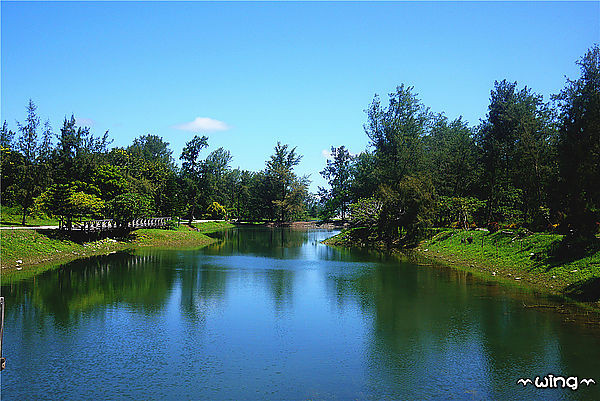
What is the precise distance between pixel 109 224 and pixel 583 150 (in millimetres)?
50504

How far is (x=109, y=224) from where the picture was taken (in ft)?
189

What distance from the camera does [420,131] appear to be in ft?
240

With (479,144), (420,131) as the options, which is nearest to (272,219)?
(420,131)

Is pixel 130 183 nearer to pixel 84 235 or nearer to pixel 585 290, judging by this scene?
pixel 84 235

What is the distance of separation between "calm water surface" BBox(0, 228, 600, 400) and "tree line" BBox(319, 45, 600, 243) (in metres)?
8.01

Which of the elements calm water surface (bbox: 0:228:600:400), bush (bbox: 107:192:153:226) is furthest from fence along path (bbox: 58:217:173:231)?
calm water surface (bbox: 0:228:600:400)

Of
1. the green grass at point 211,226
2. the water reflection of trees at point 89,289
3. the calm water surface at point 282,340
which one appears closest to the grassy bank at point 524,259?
the calm water surface at point 282,340

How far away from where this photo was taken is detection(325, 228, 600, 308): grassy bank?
89.9ft

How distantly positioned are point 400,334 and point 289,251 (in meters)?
39.3

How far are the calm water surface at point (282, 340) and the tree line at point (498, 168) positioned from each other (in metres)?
8.01

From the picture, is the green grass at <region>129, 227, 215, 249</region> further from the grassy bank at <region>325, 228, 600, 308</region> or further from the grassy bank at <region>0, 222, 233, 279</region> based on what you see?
the grassy bank at <region>325, 228, 600, 308</region>

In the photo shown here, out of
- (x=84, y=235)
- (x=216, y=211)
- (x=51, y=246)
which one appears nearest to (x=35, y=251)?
(x=51, y=246)

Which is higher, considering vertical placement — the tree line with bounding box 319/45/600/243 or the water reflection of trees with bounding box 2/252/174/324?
the tree line with bounding box 319/45/600/243

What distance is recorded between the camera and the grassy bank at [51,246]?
3706 cm
